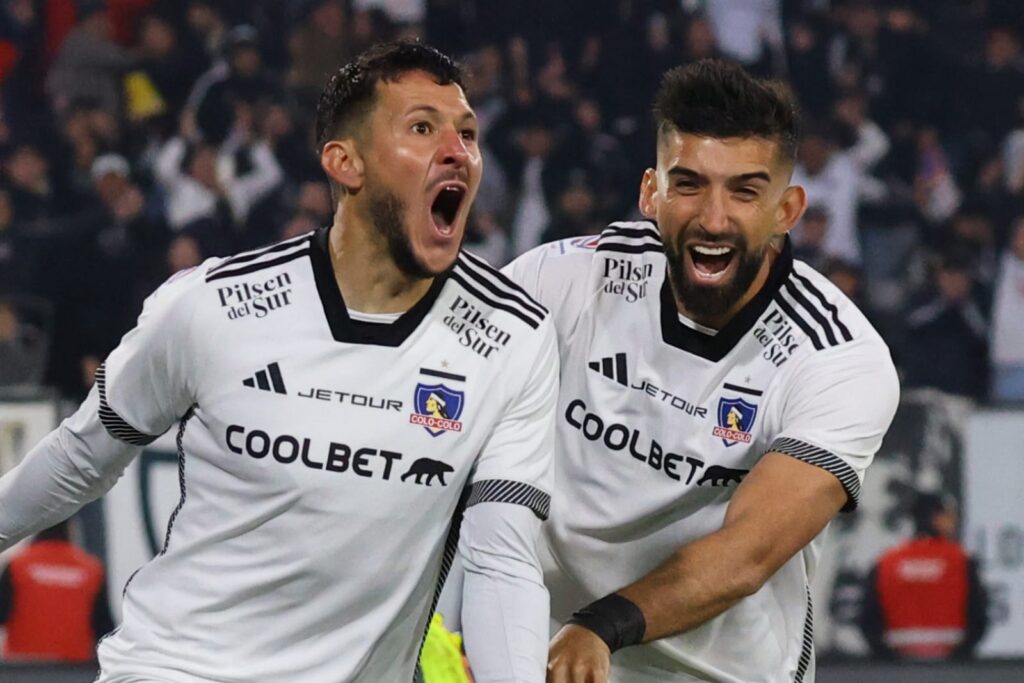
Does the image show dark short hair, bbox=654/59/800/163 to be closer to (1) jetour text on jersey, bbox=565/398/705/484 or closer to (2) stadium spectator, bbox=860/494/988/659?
(1) jetour text on jersey, bbox=565/398/705/484

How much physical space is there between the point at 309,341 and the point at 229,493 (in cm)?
32

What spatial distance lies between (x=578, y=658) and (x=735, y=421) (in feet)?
2.42

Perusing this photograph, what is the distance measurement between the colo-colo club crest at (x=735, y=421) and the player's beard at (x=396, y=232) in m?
0.75

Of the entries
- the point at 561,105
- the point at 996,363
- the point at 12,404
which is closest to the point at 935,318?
the point at 996,363

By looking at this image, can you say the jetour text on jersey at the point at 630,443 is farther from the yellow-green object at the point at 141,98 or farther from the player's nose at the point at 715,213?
the yellow-green object at the point at 141,98

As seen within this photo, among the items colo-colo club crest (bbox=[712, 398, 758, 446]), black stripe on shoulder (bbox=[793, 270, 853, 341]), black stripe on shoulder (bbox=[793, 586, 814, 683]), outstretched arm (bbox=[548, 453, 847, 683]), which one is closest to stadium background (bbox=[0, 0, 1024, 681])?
black stripe on shoulder (bbox=[793, 586, 814, 683])

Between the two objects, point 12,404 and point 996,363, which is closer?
point 12,404

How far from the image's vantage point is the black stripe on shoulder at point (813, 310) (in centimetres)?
362

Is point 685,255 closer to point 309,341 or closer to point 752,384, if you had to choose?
point 752,384

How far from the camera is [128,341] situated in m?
3.23

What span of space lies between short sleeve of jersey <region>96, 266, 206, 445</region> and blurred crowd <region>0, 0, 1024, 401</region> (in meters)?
4.94

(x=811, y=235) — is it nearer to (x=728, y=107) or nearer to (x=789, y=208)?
(x=789, y=208)

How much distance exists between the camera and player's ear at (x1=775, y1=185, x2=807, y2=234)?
3.54 meters

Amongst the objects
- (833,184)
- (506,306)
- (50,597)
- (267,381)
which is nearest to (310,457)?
(267,381)
